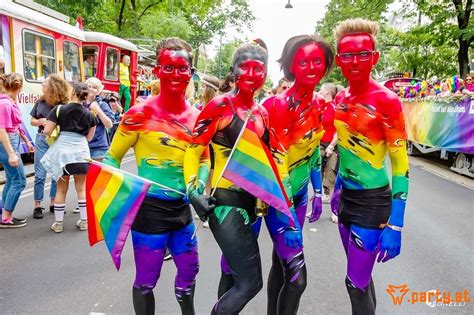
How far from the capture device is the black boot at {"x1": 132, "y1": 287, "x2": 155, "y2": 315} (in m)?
2.43

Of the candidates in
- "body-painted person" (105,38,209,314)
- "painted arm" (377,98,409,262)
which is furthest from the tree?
"body-painted person" (105,38,209,314)

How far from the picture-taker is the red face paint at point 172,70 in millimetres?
2363

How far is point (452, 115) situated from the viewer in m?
9.64

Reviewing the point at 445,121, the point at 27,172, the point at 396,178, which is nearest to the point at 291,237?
the point at 396,178

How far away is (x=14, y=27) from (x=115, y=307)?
22.8 ft

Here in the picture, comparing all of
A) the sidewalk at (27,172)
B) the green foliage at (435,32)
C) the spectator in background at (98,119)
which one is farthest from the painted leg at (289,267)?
the green foliage at (435,32)

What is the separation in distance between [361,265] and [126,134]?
1.64 meters

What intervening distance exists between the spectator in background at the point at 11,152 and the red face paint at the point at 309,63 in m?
3.74

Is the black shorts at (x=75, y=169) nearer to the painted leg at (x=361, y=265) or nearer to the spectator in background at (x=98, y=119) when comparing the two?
the spectator in background at (x=98, y=119)

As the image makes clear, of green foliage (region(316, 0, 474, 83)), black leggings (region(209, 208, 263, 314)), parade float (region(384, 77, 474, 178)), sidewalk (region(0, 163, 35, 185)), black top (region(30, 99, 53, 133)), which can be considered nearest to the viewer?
black leggings (region(209, 208, 263, 314))

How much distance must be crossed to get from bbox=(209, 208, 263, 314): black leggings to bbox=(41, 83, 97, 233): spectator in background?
2867 millimetres

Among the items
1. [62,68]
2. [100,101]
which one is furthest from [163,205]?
[62,68]

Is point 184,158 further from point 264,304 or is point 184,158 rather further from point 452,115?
point 452,115

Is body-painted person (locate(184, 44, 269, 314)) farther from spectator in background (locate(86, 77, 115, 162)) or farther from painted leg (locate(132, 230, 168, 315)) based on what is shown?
spectator in background (locate(86, 77, 115, 162))
